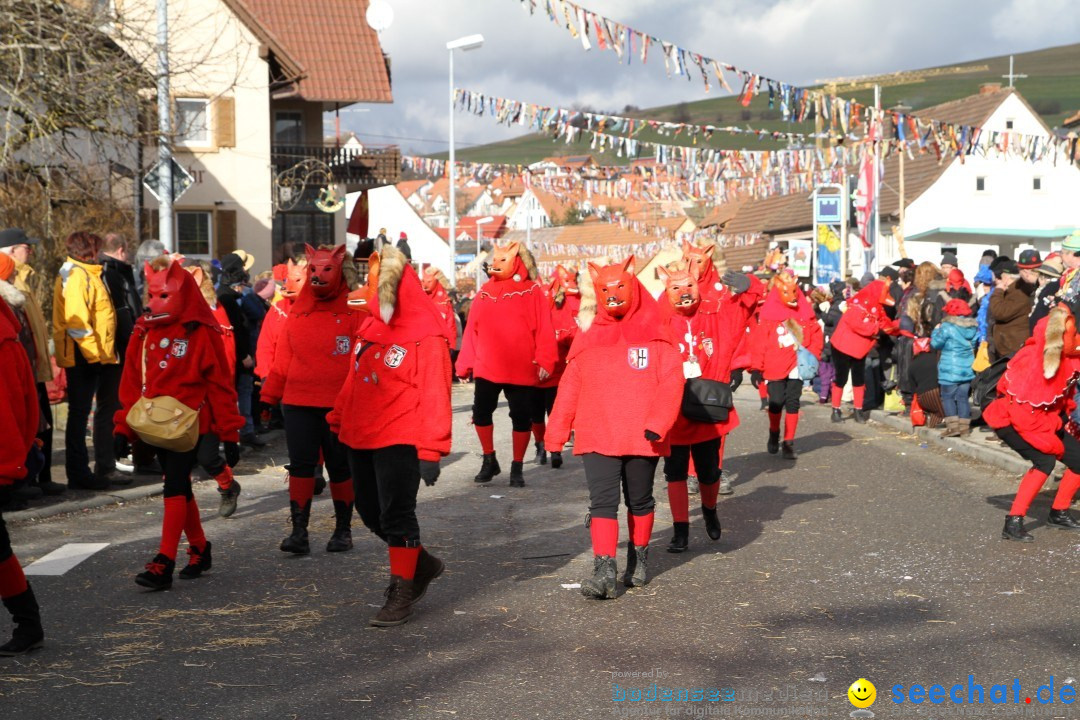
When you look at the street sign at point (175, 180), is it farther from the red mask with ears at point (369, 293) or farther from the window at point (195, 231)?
the window at point (195, 231)

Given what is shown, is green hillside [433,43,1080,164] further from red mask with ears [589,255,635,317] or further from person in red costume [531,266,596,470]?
red mask with ears [589,255,635,317]

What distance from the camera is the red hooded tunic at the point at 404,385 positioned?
7.17 m

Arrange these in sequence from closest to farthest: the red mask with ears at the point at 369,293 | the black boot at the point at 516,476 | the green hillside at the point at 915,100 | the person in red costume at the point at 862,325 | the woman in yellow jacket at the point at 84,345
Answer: the red mask with ears at the point at 369,293
the woman in yellow jacket at the point at 84,345
the black boot at the point at 516,476
the person in red costume at the point at 862,325
the green hillside at the point at 915,100

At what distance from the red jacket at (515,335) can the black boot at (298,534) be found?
3.68 m

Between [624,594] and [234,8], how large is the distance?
3240 centimetres

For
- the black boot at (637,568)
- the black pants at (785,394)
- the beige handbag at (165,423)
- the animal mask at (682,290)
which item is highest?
the animal mask at (682,290)

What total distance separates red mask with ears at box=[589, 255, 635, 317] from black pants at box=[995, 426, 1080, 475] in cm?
321

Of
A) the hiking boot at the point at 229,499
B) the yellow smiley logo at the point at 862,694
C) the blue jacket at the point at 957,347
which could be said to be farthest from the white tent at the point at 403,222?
the yellow smiley logo at the point at 862,694

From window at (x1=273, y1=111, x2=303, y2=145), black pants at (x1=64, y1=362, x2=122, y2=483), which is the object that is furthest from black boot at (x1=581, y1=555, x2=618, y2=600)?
window at (x1=273, y1=111, x2=303, y2=145)

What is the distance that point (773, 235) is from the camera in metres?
61.7

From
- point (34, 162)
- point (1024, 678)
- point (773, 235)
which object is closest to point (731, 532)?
point (1024, 678)

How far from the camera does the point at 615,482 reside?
7.67 meters

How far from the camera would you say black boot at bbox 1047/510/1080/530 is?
9539 mm

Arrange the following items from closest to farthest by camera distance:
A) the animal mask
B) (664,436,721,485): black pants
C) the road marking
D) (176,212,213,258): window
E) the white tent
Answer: the road marking
(664,436,721,485): black pants
the animal mask
(176,212,213,258): window
the white tent
